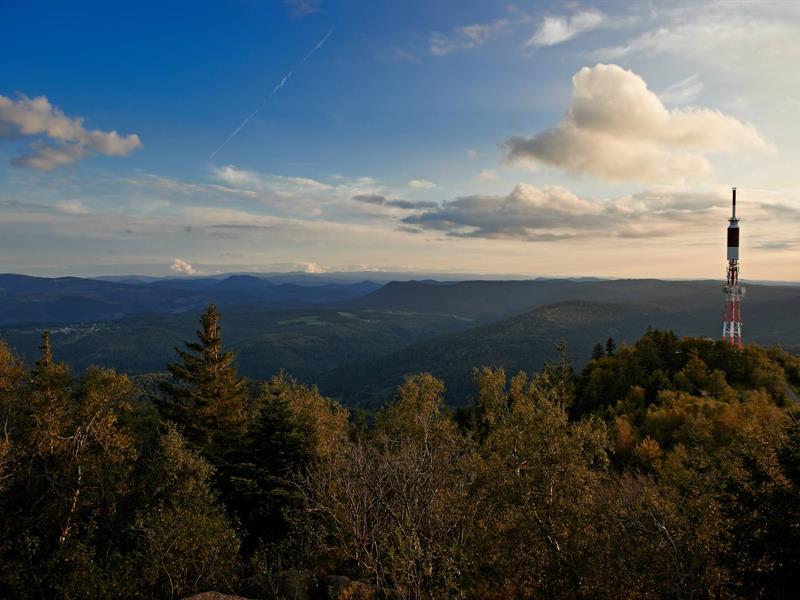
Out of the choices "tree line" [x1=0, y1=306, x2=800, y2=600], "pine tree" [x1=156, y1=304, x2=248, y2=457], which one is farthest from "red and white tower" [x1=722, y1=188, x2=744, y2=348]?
"pine tree" [x1=156, y1=304, x2=248, y2=457]

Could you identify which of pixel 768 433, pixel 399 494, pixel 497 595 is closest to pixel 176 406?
pixel 399 494

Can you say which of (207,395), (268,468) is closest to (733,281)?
(268,468)

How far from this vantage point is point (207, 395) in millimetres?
42219

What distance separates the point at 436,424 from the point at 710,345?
59402mm

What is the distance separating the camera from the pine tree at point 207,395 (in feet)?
133

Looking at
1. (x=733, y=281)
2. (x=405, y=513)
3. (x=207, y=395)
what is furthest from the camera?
(x=733, y=281)

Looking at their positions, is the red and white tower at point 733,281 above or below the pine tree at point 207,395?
above

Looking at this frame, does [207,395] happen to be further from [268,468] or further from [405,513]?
[405,513]

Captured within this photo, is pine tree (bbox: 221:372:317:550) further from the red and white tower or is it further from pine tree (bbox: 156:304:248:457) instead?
the red and white tower

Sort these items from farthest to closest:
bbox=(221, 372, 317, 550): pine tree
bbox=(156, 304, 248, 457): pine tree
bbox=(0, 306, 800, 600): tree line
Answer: bbox=(156, 304, 248, 457): pine tree
bbox=(221, 372, 317, 550): pine tree
bbox=(0, 306, 800, 600): tree line

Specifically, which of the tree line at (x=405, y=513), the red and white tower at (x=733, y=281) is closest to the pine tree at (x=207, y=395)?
the tree line at (x=405, y=513)

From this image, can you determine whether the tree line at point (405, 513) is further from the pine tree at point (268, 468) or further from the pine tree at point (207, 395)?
the pine tree at point (207, 395)

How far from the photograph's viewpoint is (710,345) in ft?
229

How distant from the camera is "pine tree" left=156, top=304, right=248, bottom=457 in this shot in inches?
1602
